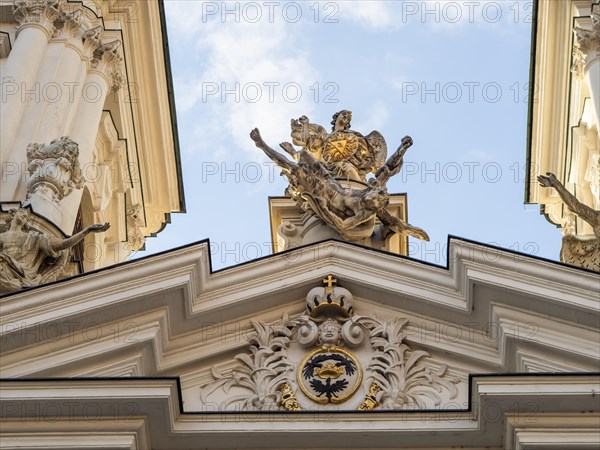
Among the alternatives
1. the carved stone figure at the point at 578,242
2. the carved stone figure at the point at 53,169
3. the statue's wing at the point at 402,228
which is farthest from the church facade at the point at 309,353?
the carved stone figure at the point at 53,169

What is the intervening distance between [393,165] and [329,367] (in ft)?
17.2

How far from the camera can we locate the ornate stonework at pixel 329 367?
1211cm

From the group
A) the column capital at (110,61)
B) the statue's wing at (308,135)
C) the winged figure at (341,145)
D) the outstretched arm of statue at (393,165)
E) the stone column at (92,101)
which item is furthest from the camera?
the column capital at (110,61)

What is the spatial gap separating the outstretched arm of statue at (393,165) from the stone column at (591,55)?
26.3 ft

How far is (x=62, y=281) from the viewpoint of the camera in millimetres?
12812

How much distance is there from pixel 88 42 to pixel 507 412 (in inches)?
619

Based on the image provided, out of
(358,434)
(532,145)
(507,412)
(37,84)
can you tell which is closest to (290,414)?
(358,434)

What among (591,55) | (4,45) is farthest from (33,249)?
(591,55)

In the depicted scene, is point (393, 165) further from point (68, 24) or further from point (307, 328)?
point (68, 24)

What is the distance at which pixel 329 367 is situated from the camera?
1231 centimetres

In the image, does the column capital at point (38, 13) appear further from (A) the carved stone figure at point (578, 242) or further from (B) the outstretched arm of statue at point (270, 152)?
(A) the carved stone figure at point (578, 242)

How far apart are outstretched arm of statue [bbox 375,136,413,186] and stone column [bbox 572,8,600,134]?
8.02 m

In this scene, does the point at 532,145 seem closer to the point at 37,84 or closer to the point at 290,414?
the point at 37,84

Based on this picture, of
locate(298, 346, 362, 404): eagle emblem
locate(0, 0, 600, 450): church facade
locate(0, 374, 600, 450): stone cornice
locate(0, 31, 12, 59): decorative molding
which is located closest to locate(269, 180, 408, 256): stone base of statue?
locate(0, 0, 600, 450): church facade
